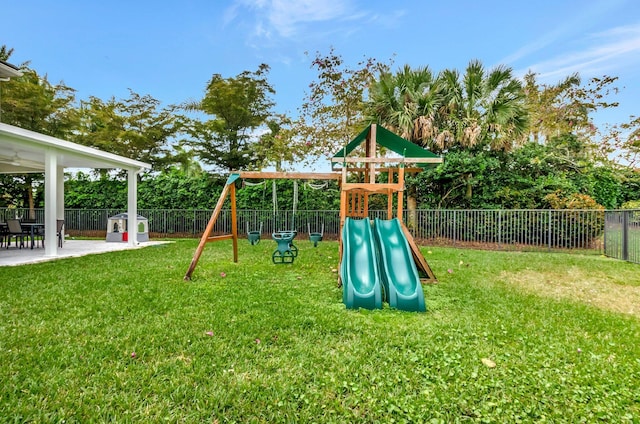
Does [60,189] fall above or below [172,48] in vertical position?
below

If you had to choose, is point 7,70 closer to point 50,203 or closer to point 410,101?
point 50,203

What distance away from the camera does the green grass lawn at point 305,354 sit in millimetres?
1919

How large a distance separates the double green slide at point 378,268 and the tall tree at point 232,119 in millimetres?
13366

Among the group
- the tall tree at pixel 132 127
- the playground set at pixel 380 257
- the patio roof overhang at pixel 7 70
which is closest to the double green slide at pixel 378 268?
the playground set at pixel 380 257

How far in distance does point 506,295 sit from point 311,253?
5.08 meters

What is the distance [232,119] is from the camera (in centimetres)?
1772

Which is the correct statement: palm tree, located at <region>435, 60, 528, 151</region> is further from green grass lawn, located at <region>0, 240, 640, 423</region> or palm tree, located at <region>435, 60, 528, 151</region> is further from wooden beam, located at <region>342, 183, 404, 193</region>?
green grass lawn, located at <region>0, 240, 640, 423</region>

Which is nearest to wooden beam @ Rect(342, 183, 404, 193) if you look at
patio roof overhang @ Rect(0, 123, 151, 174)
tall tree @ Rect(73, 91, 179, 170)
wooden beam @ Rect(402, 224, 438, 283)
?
wooden beam @ Rect(402, 224, 438, 283)

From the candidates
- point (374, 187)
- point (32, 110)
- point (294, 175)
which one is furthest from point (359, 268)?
point (32, 110)

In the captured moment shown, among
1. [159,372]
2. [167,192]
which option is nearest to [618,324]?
[159,372]

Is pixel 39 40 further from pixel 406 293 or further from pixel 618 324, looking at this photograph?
pixel 618 324

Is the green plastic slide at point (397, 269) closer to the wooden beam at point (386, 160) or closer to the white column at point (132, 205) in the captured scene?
the wooden beam at point (386, 160)

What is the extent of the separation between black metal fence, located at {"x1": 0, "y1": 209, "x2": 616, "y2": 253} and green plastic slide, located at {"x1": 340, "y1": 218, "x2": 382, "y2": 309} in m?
5.45

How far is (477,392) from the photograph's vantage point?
2.10 m
